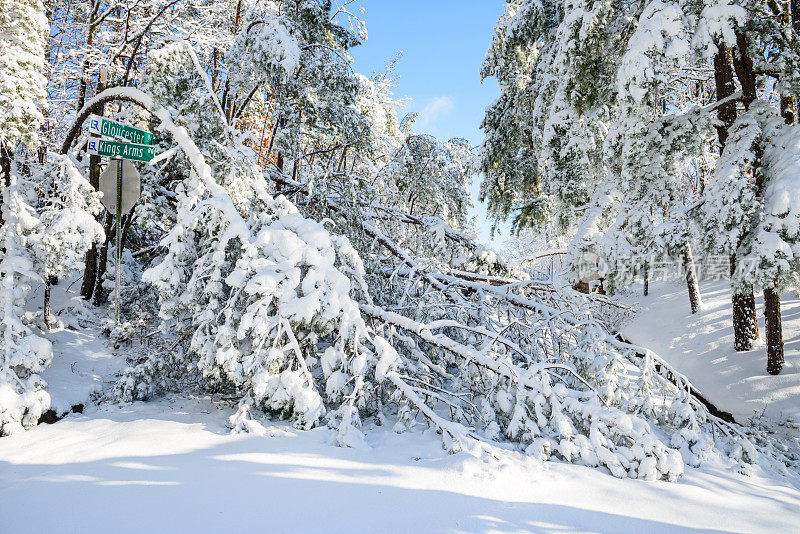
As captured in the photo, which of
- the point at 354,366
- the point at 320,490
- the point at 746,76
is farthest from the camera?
the point at 746,76

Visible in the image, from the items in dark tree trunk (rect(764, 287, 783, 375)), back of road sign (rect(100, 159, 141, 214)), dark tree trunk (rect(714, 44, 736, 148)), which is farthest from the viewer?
dark tree trunk (rect(714, 44, 736, 148))

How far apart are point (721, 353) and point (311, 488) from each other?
33.2 ft

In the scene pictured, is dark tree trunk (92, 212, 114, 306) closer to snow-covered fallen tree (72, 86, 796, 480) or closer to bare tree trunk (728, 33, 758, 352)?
snow-covered fallen tree (72, 86, 796, 480)

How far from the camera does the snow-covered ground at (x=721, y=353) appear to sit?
7.43 meters

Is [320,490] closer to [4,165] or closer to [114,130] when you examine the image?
[114,130]

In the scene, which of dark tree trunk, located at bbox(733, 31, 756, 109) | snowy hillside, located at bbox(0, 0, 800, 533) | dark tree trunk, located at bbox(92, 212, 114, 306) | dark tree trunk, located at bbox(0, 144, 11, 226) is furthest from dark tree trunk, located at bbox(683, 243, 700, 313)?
dark tree trunk, located at bbox(0, 144, 11, 226)

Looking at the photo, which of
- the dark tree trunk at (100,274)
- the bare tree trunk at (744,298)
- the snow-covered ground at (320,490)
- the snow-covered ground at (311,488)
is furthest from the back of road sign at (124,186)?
the bare tree trunk at (744,298)

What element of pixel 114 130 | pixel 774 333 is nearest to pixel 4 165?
pixel 114 130

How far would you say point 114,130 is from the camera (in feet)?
15.3

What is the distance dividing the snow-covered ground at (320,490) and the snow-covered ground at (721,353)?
3499 mm

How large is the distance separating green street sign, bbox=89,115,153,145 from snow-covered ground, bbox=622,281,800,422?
6.67m

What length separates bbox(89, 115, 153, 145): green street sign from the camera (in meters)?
4.55

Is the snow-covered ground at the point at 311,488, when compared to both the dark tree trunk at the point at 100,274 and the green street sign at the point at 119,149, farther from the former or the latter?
the dark tree trunk at the point at 100,274

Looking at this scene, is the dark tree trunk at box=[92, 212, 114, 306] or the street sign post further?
the dark tree trunk at box=[92, 212, 114, 306]
